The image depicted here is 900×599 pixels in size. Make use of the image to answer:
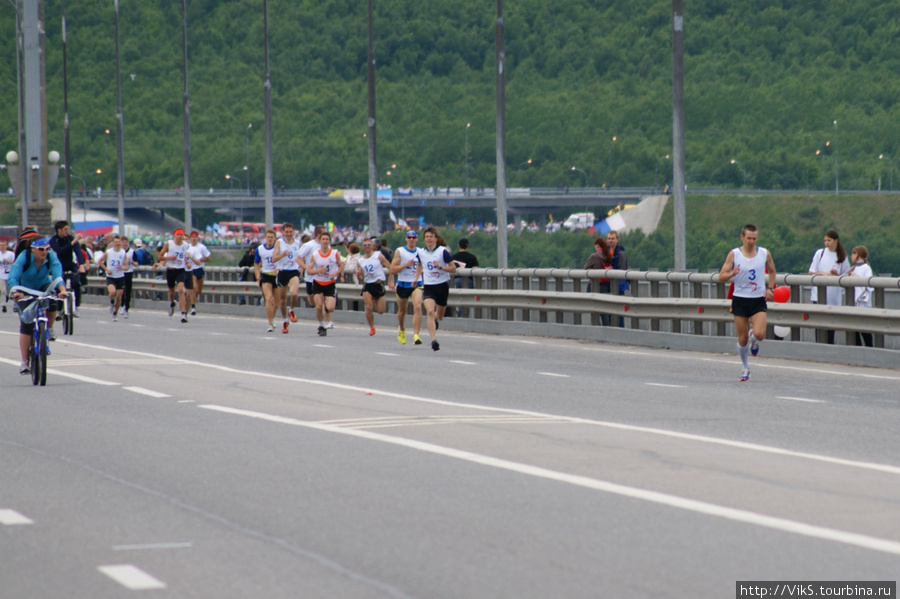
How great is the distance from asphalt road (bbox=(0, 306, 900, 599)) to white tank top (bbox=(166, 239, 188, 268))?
49.5ft

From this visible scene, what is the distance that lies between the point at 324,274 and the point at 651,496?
18.1 m

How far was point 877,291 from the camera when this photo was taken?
19375mm

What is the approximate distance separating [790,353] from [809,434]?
8.71m

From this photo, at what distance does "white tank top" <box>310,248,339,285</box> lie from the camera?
26391 mm

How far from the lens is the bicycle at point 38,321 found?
1591cm

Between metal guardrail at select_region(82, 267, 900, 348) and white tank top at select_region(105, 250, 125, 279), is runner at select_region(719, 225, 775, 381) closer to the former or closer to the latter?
metal guardrail at select_region(82, 267, 900, 348)

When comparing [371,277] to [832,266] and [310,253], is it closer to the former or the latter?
[310,253]

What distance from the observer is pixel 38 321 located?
1595 cm

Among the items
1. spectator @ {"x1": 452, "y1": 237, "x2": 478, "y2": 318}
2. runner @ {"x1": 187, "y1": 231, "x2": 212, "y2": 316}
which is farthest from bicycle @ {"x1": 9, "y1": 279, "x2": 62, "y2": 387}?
runner @ {"x1": 187, "y1": 231, "x2": 212, "y2": 316}

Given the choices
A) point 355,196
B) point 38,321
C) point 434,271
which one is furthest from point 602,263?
point 355,196

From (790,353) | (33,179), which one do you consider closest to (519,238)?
(33,179)

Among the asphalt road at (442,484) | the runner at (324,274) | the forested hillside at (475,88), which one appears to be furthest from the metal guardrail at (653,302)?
the forested hillside at (475,88)

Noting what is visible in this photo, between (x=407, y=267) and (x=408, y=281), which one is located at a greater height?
(x=407, y=267)

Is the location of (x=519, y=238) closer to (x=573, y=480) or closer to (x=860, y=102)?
(x=860, y=102)
